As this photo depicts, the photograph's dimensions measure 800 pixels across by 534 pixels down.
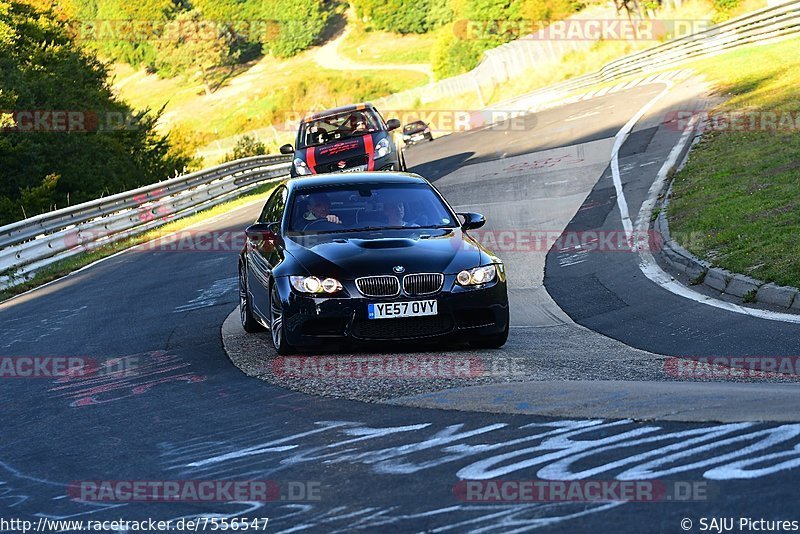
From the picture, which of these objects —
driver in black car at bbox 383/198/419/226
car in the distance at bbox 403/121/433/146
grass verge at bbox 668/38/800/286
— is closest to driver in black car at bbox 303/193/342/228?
driver in black car at bbox 383/198/419/226

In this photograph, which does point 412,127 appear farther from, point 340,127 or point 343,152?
point 343,152

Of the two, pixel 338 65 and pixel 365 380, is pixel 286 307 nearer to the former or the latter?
pixel 365 380

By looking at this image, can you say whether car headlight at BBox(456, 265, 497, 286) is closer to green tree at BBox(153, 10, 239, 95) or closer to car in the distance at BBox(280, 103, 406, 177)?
car in the distance at BBox(280, 103, 406, 177)

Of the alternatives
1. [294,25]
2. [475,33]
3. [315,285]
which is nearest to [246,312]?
[315,285]

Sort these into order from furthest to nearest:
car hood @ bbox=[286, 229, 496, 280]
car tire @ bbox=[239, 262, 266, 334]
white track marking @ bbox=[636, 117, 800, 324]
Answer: car tire @ bbox=[239, 262, 266, 334]
white track marking @ bbox=[636, 117, 800, 324]
car hood @ bbox=[286, 229, 496, 280]

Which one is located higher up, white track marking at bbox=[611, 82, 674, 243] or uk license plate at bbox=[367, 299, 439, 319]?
uk license plate at bbox=[367, 299, 439, 319]

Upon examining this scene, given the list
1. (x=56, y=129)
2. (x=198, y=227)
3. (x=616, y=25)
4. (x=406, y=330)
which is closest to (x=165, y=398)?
(x=406, y=330)

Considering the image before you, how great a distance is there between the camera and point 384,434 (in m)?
6.33

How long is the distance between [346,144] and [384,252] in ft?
41.8

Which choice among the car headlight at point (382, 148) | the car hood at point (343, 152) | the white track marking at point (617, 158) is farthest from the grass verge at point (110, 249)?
the white track marking at point (617, 158)

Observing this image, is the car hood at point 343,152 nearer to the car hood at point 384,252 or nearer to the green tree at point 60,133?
the green tree at point 60,133

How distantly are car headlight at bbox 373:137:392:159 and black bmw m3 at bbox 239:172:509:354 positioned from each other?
11279mm

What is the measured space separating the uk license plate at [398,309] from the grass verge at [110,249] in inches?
425

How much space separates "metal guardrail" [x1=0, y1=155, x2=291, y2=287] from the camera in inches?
794
